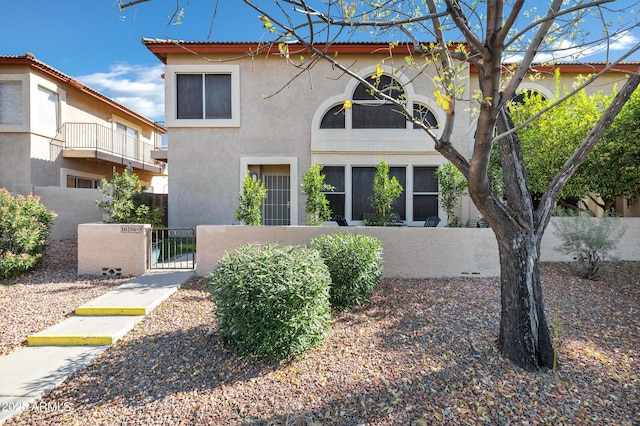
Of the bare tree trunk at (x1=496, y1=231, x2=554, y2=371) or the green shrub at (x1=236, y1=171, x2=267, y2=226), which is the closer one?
the bare tree trunk at (x1=496, y1=231, x2=554, y2=371)

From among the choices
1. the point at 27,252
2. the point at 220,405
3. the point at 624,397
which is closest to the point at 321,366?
the point at 220,405

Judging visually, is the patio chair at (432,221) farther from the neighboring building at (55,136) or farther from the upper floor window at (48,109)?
the upper floor window at (48,109)

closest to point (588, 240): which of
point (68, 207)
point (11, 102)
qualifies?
point (68, 207)

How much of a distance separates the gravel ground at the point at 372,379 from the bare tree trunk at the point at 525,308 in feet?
0.60

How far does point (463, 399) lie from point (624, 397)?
1.67m

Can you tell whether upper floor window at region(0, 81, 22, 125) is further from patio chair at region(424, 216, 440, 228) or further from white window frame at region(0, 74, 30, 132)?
patio chair at region(424, 216, 440, 228)

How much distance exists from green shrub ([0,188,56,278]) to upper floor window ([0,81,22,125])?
7050 mm

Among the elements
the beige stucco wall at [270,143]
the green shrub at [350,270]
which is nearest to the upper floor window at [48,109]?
the beige stucco wall at [270,143]

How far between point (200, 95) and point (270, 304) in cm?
969

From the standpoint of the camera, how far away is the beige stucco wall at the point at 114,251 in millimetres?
7770

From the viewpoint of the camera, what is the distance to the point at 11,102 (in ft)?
41.7

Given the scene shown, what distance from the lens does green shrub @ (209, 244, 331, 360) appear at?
154 inches

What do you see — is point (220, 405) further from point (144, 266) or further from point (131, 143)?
point (131, 143)

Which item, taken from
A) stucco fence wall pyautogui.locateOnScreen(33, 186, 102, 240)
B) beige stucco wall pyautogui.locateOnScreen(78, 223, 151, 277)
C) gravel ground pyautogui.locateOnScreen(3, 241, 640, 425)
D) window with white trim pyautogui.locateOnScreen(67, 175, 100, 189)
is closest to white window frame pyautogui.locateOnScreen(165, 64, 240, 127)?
stucco fence wall pyautogui.locateOnScreen(33, 186, 102, 240)
